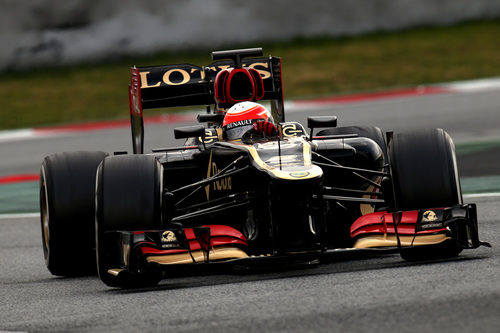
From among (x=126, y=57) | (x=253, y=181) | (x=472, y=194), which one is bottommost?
(x=472, y=194)

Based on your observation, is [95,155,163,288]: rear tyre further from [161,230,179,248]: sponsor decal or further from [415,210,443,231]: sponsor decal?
[415,210,443,231]: sponsor decal

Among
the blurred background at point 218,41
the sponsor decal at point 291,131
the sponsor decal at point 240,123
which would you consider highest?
the blurred background at point 218,41

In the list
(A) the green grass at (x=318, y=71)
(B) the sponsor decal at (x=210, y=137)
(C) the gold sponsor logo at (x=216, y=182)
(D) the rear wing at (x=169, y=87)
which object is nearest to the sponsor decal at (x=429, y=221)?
(C) the gold sponsor logo at (x=216, y=182)

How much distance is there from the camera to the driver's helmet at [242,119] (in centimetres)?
807

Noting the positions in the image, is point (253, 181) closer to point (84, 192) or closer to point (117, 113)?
point (84, 192)

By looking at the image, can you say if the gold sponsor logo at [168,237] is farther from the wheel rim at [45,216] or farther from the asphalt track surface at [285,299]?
the wheel rim at [45,216]

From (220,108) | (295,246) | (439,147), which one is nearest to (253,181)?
(295,246)

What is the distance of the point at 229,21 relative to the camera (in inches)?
859

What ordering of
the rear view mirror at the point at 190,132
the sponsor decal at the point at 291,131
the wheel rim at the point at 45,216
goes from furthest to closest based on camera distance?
the sponsor decal at the point at 291,131 < the wheel rim at the point at 45,216 < the rear view mirror at the point at 190,132

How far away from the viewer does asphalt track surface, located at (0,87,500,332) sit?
501 centimetres

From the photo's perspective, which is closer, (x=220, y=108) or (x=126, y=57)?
(x=220, y=108)

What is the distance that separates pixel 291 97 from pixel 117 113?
3.34 meters

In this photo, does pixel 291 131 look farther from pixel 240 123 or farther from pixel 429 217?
pixel 429 217

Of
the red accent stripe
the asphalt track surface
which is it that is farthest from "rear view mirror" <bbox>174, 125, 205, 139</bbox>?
the red accent stripe
